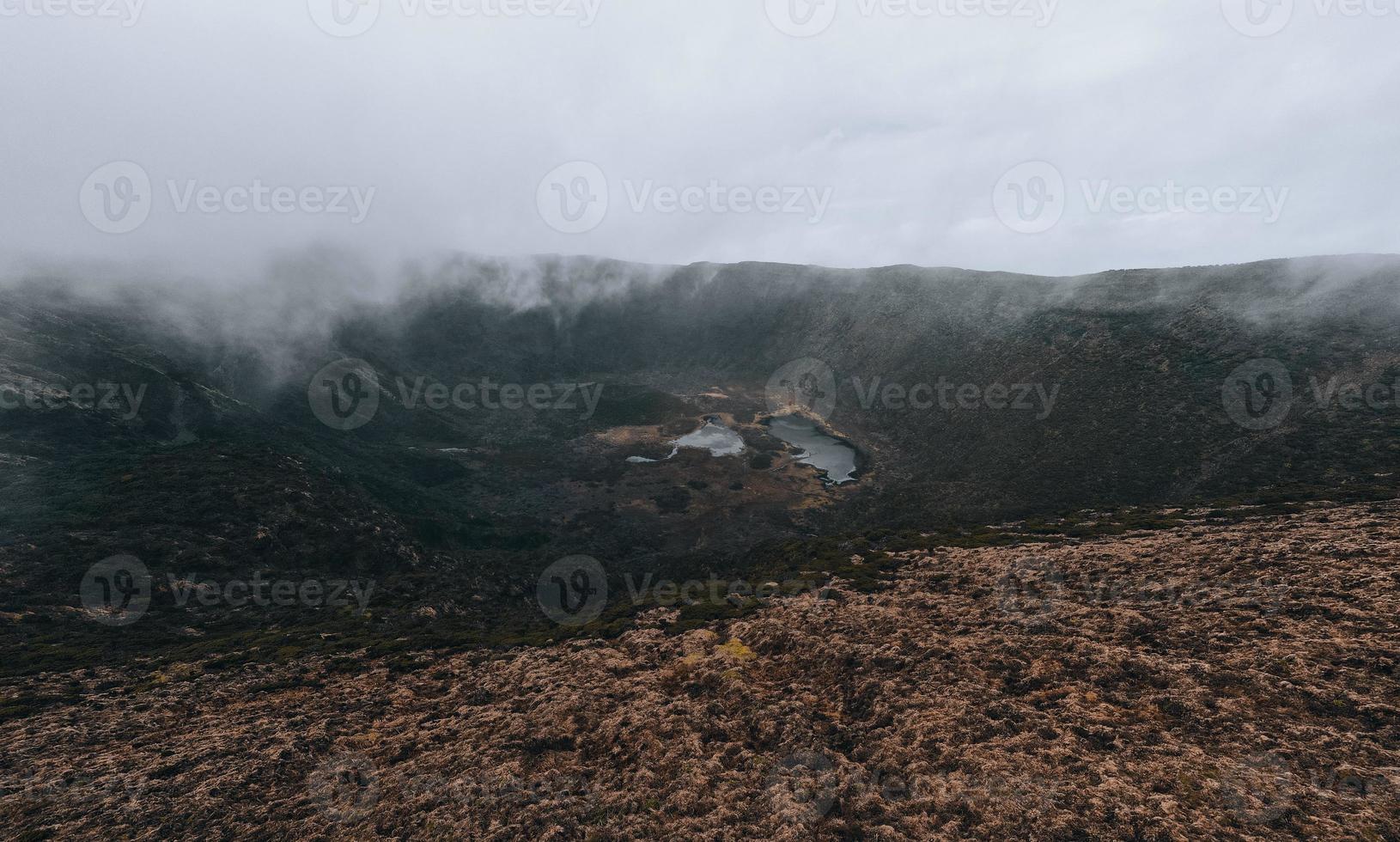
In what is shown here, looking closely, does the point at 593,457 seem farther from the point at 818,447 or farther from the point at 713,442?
the point at 818,447

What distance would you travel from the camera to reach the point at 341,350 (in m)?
97.2

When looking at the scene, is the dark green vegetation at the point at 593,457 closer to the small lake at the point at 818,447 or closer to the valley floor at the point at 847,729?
the small lake at the point at 818,447

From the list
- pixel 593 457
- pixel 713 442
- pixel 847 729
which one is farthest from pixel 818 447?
pixel 847 729

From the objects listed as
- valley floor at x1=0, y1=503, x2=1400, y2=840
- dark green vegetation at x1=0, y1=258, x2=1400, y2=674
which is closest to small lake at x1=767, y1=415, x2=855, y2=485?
A: dark green vegetation at x1=0, y1=258, x2=1400, y2=674

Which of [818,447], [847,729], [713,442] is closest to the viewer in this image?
[847,729]

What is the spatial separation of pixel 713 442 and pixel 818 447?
1692 centimetres

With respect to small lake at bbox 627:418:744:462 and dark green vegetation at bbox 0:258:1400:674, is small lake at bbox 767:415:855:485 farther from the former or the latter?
small lake at bbox 627:418:744:462

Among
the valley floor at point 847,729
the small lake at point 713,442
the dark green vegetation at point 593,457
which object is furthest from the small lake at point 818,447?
the valley floor at point 847,729

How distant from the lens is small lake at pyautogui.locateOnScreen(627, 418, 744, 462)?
269 ft

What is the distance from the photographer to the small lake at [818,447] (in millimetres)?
74875

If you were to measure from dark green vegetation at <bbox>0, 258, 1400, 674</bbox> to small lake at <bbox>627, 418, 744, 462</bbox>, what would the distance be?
332 cm

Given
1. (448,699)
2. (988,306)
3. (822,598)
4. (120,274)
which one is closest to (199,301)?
(120,274)

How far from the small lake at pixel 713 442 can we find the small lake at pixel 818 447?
7.78m

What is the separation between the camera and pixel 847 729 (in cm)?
1841
